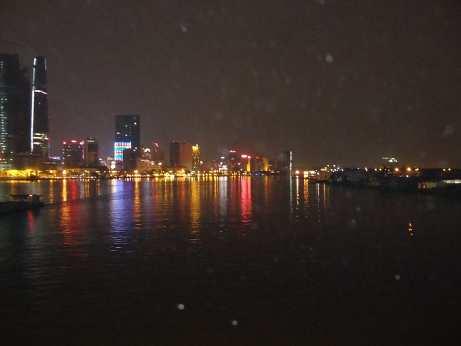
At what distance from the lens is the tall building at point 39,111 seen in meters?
175

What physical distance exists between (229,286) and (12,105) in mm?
171428

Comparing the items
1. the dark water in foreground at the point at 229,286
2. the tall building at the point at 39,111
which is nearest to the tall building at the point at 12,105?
the tall building at the point at 39,111

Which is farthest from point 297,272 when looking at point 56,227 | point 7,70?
point 7,70

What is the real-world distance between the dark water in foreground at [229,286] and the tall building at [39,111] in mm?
165308

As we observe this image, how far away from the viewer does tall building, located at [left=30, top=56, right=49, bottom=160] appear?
174875mm

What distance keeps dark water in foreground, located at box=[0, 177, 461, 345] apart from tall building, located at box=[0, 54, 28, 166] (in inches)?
6294

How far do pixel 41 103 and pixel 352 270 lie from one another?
193 metres

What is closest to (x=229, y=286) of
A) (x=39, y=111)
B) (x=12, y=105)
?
(x=12, y=105)

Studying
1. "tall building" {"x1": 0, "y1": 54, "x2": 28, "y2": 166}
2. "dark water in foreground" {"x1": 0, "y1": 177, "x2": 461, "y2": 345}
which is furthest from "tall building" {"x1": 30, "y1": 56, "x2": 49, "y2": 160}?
"dark water in foreground" {"x1": 0, "y1": 177, "x2": 461, "y2": 345}

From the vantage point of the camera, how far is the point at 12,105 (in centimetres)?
16412

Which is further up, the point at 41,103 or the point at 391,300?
the point at 41,103

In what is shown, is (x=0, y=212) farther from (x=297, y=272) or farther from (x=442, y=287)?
(x=442, y=287)

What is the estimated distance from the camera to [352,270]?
11.1 meters

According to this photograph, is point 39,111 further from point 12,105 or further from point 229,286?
point 229,286
